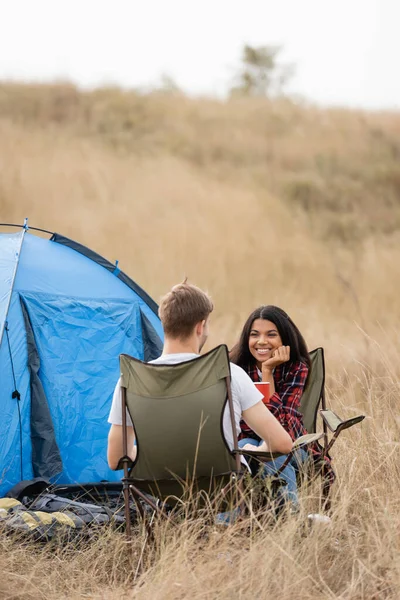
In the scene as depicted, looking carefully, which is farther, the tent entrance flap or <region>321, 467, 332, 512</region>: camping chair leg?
the tent entrance flap

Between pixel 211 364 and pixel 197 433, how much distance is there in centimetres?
25

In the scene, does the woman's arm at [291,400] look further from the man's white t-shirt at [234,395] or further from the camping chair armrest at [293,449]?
the man's white t-shirt at [234,395]

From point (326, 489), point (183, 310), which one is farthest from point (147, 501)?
point (326, 489)

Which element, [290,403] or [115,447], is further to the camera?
[290,403]

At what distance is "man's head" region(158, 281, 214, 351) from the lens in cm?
294

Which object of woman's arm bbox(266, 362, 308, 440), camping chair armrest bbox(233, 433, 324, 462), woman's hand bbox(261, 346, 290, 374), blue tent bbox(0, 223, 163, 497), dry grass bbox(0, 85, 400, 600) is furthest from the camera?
blue tent bbox(0, 223, 163, 497)

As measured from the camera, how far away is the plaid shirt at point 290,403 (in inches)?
132

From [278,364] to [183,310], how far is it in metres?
0.76

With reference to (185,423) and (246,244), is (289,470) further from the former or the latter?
(246,244)

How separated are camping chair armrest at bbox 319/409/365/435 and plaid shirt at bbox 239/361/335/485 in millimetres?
146

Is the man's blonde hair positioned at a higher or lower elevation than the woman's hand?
higher

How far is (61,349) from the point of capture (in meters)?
4.44

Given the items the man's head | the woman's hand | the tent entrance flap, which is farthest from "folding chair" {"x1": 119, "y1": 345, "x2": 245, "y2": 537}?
the tent entrance flap

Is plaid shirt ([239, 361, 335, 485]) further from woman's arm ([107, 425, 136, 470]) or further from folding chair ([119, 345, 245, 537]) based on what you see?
woman's arm ([107, 425, 136, 470])
